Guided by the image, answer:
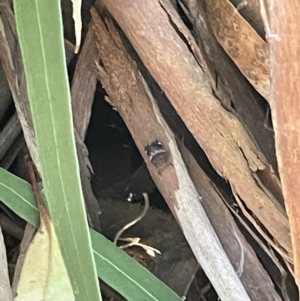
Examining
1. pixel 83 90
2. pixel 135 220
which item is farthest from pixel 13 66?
pixel 135 220

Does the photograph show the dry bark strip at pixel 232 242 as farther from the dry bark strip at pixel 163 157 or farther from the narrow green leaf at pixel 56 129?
the narrow green leaf at pixel 56 129

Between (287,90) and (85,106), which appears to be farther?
(85,106)

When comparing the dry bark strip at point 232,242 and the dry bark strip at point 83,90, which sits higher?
the dry bark strip at point 83,90

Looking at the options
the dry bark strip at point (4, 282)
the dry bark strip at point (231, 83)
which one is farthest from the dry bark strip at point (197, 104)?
the dry bark strip at point (4, 282)

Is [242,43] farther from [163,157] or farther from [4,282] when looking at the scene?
[4,282]

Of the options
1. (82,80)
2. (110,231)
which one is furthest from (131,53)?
(110,231)

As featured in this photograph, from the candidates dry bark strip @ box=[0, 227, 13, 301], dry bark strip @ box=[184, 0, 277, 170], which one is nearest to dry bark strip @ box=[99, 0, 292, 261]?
dry bark strip @ box=[184, 0, 277, 170]
